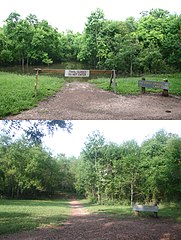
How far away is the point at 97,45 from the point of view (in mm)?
11531

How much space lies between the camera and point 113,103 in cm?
746

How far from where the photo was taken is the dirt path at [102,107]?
631 cm

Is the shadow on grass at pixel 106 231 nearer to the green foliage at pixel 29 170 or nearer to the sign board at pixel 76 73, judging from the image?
the green foliage at pixel 29 170

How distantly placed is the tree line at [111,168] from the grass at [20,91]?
1454mm

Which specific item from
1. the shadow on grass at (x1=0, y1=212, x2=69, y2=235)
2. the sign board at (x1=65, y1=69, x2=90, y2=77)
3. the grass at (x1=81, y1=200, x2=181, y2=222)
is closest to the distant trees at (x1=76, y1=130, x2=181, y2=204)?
the grass at (x1=81, y1=200, x2=181, y2=222)

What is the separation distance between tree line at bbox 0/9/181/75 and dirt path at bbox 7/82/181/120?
9.22 feet

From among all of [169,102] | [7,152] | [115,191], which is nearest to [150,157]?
[115,191]

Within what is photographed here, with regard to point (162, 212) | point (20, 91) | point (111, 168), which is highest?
point (20, 91)

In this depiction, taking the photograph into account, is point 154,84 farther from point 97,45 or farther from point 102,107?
point 97,45

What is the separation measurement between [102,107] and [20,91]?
2.92 metres

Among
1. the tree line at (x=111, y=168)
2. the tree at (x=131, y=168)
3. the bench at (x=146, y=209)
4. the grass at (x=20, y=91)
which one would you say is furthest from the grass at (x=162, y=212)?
the grass at (x=20, y=91)

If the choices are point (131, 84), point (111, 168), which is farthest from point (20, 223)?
point (111, 168)

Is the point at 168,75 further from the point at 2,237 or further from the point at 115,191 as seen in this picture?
the point at 2,237

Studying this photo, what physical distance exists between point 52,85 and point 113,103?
3.22 metres
